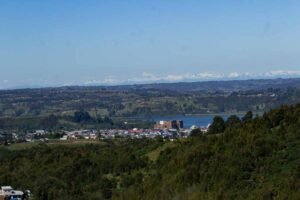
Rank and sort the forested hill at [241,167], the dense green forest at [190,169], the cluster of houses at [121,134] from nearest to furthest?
the forested hill at [241,167]
the dense green forest at [190,169]
the cluster of houses at [121,134]

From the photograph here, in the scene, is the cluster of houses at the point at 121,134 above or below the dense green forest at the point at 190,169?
below

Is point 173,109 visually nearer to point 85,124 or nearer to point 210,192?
point 85,124

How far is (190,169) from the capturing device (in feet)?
117

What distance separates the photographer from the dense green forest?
31.5 meters

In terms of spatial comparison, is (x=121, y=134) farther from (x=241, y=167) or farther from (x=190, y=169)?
(x=241, y=167)

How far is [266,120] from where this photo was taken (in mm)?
41656

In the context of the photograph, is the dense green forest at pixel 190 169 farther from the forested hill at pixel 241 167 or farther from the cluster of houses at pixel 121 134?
the cluster of houses at pixel 121 134

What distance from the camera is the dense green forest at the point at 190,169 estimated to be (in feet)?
103

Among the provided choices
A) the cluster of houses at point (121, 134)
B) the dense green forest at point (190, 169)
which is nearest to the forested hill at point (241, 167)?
the dense green forest at point (190, 169)

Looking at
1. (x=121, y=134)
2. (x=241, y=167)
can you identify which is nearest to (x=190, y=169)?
(x=241, y=167)

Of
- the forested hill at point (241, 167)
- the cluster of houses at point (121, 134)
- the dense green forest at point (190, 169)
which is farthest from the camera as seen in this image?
the cluster of houses at point (121, 134)

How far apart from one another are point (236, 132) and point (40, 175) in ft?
56.9

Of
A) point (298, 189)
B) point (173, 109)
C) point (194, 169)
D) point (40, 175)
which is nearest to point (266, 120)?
point (194, 169)

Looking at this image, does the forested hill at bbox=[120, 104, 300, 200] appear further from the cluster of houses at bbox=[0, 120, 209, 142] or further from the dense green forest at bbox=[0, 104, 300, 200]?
the cluster of houses at bbox=[0, 120, 209, 142]
